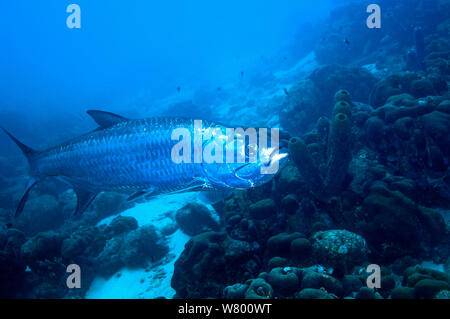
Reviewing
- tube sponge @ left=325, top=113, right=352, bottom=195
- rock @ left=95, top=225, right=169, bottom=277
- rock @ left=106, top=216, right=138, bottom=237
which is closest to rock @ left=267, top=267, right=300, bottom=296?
tube sponge @ left=325, top=113, right=352, bottom=195

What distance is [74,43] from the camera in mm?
148125

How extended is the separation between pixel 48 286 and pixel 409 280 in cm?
717

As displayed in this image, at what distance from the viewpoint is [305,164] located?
14.9ft

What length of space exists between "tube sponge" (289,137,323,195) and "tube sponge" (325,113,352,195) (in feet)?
0.59

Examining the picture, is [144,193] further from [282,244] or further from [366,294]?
[366,294]

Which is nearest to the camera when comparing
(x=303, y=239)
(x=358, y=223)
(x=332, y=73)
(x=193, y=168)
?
(x=193, y=168)

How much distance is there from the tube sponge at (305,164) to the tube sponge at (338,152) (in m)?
0.18

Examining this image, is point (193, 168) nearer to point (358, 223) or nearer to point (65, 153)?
point (65, 153)

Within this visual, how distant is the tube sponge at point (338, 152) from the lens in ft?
13.6

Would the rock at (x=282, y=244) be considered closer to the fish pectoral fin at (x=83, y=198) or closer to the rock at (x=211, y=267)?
the rock at (x=211, y=267)

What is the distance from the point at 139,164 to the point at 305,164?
3.09m

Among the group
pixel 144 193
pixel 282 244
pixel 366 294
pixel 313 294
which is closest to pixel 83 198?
pixel 144 193

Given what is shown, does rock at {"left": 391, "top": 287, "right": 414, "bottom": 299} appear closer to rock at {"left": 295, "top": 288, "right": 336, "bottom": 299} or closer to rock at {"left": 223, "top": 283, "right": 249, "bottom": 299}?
rock at {"left": 295, "top": 288, "right": 336, "bottom": 299}
